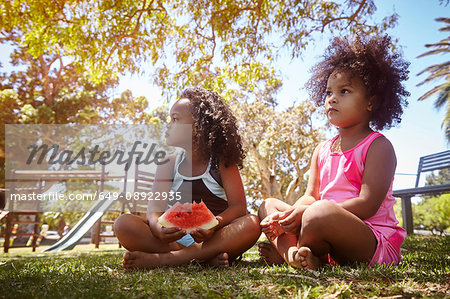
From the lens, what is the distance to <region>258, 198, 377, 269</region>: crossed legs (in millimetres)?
2086

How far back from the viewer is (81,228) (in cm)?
810

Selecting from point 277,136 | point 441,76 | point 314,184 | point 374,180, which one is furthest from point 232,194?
point 441,76

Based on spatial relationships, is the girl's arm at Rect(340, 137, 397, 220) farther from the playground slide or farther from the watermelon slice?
the playground slide

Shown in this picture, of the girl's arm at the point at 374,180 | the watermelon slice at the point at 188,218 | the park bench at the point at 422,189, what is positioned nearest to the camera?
the girl's arm at the point at 374,180

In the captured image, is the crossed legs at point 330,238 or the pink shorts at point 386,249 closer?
the crossed legs at point 330,238

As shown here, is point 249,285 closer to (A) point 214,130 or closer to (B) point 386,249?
(B) point 386,249

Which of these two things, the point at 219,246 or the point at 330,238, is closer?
the point at 330,238

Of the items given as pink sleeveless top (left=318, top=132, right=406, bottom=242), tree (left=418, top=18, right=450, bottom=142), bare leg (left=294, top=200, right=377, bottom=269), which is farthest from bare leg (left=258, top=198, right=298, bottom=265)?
tree (left=418, top=18, right=450, bottom=142)

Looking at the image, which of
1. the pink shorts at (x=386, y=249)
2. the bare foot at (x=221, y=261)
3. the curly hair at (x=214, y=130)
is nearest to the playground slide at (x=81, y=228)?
the curly hair at (x=214, y=130)

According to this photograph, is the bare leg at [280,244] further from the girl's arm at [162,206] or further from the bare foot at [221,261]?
the girl's arm at [162,206]

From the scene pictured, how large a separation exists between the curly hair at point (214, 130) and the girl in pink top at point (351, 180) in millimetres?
638

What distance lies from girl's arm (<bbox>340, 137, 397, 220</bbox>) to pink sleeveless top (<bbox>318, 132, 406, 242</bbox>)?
0.26ft

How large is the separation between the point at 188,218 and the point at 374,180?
4.54ft

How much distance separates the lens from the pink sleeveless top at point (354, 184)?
238 cm
